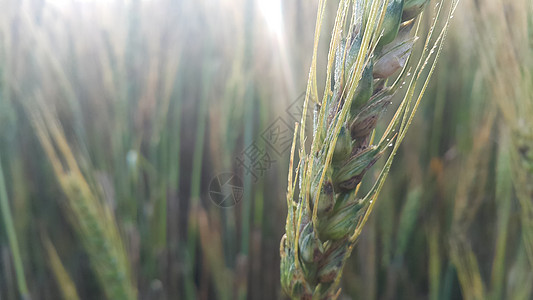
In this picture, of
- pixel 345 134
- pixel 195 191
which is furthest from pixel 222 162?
pixel 345 134

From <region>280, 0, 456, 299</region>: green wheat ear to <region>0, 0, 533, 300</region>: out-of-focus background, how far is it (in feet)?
1.10

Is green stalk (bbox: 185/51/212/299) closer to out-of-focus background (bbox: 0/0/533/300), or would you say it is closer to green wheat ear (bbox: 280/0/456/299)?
out-of-focus background (bbox: 0/0/533/300)

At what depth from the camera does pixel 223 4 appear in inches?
35.1

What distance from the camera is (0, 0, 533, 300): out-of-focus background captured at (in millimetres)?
653

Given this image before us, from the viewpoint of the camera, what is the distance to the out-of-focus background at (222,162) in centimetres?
65

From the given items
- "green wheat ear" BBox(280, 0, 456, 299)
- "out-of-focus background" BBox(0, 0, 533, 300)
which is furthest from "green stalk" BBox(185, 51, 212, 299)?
"green wheat ear" BBox(280, 0, 456, 299)

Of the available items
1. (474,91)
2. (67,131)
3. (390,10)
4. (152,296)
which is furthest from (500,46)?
(67,131)

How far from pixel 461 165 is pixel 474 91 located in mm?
146

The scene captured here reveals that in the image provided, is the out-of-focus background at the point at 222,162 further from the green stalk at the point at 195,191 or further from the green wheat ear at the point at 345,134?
the green wheat ear at the point at 345,134

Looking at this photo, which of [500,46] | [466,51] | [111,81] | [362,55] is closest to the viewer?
[362,55]

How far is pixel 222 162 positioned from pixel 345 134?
0.49 m

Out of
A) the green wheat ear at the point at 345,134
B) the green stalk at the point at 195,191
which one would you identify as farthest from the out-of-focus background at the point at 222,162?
the green wheat ear at the point at 345,134

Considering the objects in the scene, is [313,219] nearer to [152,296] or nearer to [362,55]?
[362,55]

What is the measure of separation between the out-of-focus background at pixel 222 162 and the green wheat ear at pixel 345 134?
1.10 feet
